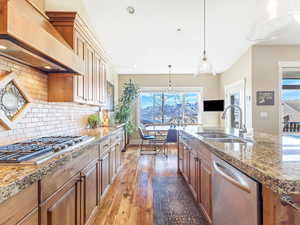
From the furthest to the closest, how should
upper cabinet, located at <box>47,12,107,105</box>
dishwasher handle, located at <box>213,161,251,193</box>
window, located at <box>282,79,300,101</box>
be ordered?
window, located at <box>282,79,300,101</box>, upper cabinet, located at <box>47,12,107,105</box>, dishwasher handle, located at <box>213,161,251,193</box>

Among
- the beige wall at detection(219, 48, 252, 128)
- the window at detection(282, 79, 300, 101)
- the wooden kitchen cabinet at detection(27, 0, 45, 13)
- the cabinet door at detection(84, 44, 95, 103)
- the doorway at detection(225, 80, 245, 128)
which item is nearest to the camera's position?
the wooden kitchen cabinet at detection(27, 0, 45, 13)

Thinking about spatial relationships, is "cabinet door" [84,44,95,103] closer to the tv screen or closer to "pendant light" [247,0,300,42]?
"pendant light" [247,0,300,42]

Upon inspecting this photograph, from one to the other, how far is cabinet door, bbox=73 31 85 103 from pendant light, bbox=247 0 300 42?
2.29 metres

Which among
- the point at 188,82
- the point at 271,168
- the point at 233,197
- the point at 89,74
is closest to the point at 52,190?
the point at 233,197

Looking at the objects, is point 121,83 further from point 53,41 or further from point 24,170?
point 24,170

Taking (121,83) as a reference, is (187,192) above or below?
below

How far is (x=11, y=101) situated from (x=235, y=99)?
5670 millimetres

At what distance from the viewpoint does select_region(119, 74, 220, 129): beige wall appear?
280 inches

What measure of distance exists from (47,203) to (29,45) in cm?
98

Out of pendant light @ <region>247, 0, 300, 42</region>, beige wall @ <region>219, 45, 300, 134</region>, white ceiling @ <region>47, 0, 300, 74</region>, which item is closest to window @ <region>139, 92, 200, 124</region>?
white ceiling @ <region>47, 0, 300, 74</region>

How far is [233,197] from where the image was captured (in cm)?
117

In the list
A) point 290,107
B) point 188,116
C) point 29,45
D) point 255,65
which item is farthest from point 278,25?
point 188,116

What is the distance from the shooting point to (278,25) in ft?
7.86

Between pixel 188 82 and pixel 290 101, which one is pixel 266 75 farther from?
pixel 188 82
